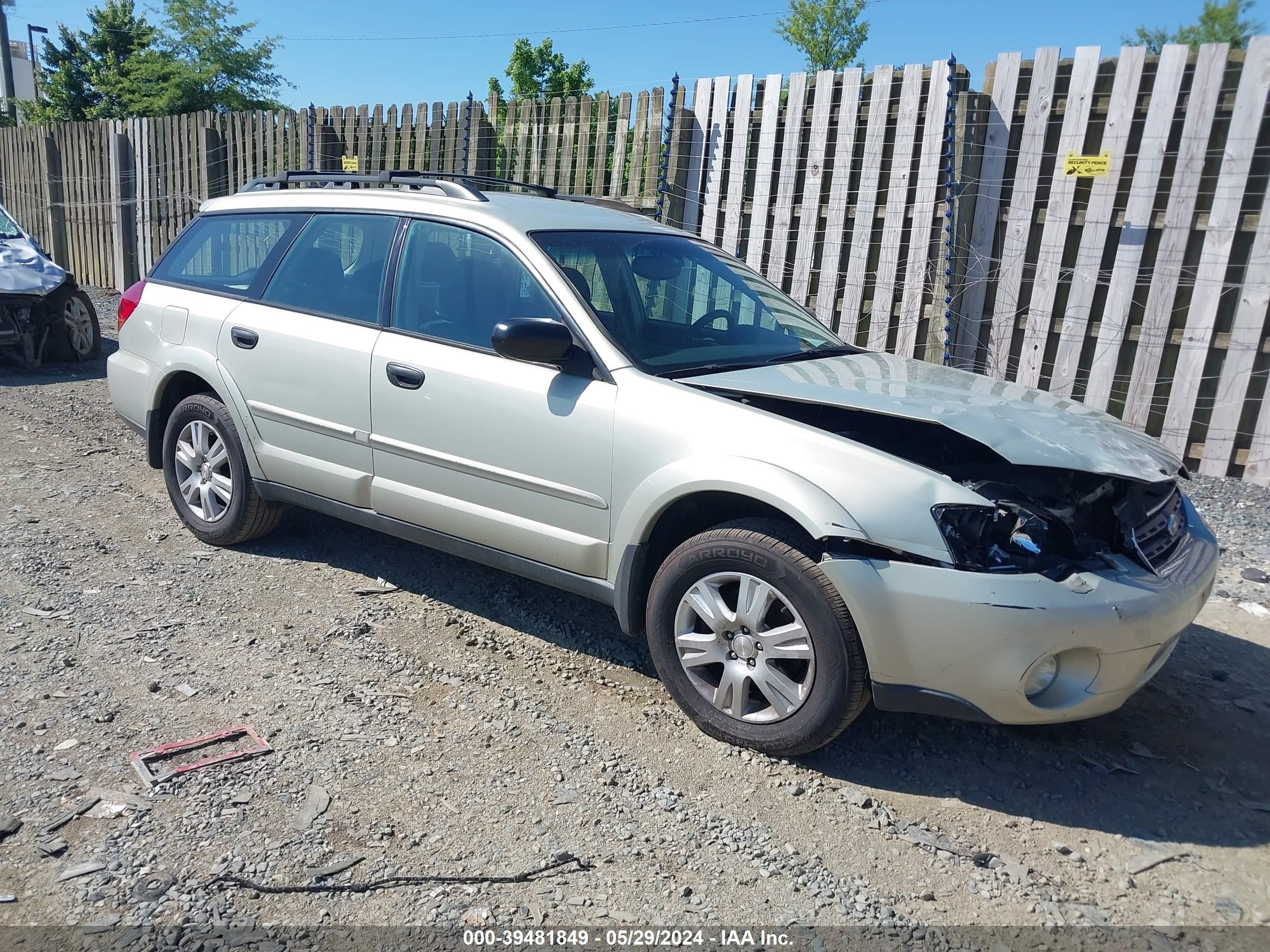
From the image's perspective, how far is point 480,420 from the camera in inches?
153

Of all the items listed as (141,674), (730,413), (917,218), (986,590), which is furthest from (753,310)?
(917,218)

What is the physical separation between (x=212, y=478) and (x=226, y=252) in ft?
3.98

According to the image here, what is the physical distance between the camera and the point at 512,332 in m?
3.58

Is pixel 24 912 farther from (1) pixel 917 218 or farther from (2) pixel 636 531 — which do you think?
(1) pixel 917 218

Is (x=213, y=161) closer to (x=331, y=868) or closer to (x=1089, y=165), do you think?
(x=1089, y=165)

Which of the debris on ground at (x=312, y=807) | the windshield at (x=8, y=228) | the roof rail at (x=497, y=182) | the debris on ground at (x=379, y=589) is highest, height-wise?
the roof rail at (x=497, y=182)

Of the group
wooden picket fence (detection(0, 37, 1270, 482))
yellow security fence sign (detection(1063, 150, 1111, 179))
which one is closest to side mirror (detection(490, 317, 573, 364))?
wooden picket fence (detection(0, 37, 1270, 482))

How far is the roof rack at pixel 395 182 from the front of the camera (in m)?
4.48

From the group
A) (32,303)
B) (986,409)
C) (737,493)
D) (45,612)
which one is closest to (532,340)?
(737,493)

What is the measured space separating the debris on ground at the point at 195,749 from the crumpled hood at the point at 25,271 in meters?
7.23

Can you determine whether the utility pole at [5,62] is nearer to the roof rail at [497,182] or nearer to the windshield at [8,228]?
the windshield at [8,228]

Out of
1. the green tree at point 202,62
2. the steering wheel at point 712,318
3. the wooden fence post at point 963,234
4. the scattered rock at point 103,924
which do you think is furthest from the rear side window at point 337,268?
the green tree at point 202,62

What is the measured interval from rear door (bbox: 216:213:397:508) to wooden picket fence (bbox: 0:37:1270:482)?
4288 mm

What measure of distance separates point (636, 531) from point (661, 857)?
1.14 meters
